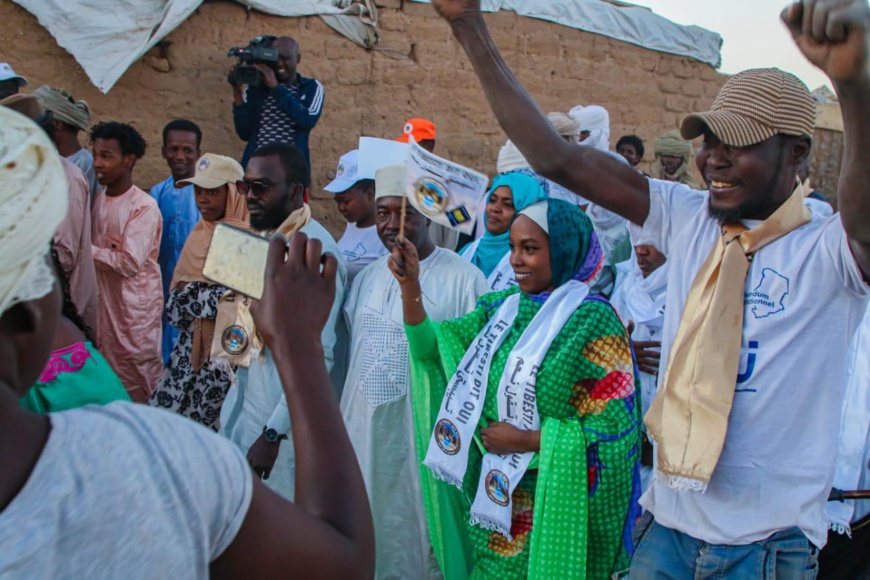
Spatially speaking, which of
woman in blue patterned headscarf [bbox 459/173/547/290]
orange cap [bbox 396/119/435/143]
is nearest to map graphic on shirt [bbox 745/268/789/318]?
woman in blue patterned headscarf [bbox 459/173/547/290]

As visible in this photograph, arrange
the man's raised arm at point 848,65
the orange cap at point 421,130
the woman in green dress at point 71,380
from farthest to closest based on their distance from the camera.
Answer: the orange cap at point 421,130, the woman in green dress at point 71,380, the man's raised arm at point 848,65

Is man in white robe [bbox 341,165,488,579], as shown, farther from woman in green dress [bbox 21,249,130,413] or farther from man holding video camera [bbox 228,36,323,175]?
man holding video camera [bbox 228,36,323,175]

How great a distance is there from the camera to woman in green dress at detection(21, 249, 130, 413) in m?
1.81

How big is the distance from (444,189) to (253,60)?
3.51m

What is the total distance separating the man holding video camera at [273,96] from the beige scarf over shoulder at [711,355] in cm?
425

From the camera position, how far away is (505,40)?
26.3 ft

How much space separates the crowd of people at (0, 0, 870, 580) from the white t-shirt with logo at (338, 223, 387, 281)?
0.07ft

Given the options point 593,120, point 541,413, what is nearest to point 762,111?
point 541,413

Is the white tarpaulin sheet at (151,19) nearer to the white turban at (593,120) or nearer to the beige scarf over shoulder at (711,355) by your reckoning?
the white turban at (593,120)

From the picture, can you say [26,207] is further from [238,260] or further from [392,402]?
[392,402]

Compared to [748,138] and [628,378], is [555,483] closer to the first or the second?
[628,378]

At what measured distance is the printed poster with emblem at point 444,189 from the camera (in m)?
3.05

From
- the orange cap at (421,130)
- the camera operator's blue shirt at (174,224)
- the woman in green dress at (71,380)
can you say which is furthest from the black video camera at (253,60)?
the woman in green dress at (71,380)

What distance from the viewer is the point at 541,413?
9.86ft
